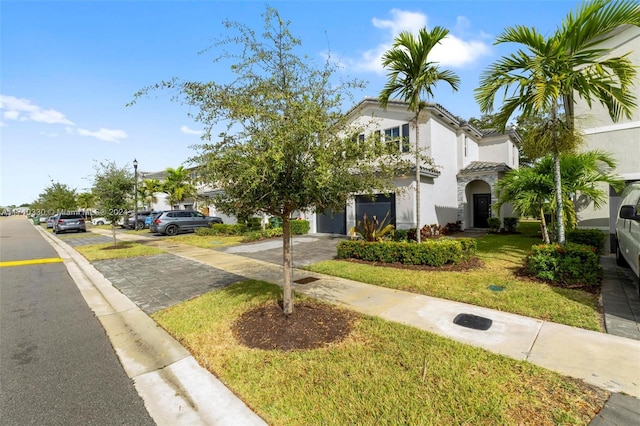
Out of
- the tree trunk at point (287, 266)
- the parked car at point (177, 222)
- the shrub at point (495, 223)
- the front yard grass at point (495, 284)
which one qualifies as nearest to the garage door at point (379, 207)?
the front yard grass at point (495, 284)

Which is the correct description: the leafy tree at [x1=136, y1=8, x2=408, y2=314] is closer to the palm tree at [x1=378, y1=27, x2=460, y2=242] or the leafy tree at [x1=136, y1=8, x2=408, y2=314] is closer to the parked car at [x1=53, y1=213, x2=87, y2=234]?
the palm tree at [x1=378, y1=27, x2=460, y2=242]

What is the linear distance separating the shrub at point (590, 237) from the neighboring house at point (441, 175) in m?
5.38

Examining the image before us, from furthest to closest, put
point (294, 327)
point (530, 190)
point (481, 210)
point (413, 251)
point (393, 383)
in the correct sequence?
point (481, 210) → point (530, 190) → point (413, 251) → point (294, 327) → point (393, 383)

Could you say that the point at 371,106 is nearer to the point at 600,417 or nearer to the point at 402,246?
the point at 402,246

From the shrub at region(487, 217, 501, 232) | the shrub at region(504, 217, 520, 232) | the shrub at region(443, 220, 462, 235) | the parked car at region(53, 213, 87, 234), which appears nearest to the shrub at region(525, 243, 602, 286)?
the shrub at region(443, 220, 462, 235)

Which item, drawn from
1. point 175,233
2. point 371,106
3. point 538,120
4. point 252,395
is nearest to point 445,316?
point 252,395

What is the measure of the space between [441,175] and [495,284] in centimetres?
969

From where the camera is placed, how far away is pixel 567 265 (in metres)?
6.25

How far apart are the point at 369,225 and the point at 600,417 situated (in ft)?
24.8

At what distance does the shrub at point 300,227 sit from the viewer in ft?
55.9

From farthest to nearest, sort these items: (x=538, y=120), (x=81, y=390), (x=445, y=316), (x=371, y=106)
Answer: (x=371, y=106), (x=538, y=120), (x=445, y=316), (x=81, y=390)

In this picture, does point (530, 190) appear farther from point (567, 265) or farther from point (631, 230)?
point (567, 265)

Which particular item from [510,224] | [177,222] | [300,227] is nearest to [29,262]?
[177,222]

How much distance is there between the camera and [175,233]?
66.4ft
